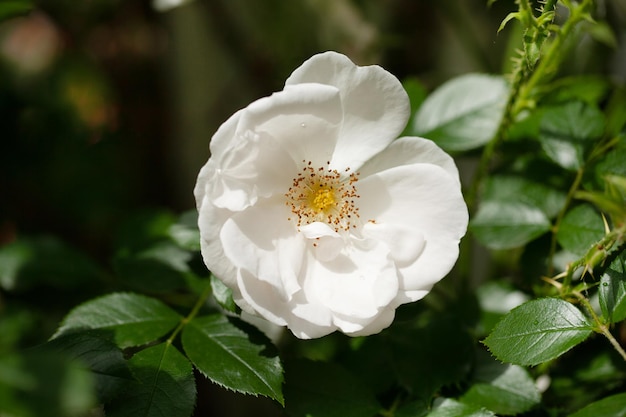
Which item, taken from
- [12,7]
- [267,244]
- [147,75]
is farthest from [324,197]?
[147,75]

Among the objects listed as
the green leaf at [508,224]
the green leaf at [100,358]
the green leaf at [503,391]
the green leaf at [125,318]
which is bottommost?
the green leaf at [503,391]

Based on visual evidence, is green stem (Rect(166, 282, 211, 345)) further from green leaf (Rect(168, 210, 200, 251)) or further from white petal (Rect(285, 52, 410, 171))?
white petal (Rect(285, 52, 410, 171))

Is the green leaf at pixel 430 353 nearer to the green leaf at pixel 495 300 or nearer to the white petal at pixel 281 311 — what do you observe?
Answer: the green leaf at pixel 495 300

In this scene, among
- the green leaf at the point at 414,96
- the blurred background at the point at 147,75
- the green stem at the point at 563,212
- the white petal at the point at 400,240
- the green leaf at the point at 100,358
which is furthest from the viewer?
the blurred background at the point at 147,75

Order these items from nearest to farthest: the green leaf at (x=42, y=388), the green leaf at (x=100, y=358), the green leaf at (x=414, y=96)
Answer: the green leaf at (x=42, y=388) < the green leaf at (x=100, y=358) < the green leaf at (x=414, y=96)

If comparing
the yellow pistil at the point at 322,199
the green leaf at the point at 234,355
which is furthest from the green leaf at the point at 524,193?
the green leaf at the point at 234,355

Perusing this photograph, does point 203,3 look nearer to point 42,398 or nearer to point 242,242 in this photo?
point 242,242
